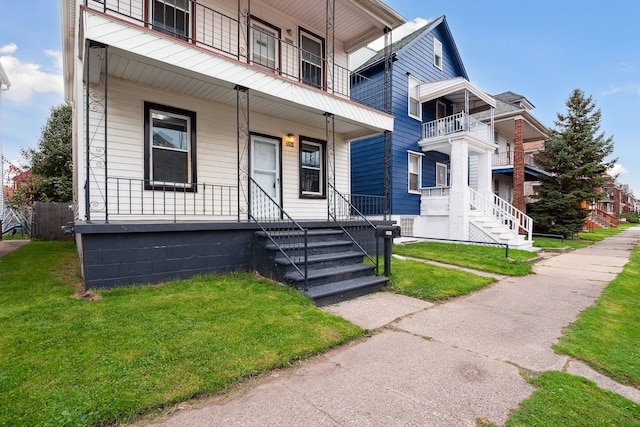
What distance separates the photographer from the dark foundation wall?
455 centimetres

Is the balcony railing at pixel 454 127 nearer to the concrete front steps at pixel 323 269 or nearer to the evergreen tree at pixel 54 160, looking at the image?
the concrete front steps at pixel 323 269

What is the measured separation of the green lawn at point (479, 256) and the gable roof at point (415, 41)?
25.9 feet

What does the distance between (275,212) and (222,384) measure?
19.1 feet

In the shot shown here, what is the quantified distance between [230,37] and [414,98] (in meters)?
8.95

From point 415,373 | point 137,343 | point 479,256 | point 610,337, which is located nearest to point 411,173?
point 479,256

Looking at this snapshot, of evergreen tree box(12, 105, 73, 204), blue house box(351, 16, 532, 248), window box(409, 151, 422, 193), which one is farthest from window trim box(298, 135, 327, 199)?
evergreen tree box(12, 105, 73, 204)

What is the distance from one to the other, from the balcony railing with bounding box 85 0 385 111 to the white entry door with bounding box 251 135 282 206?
1734 millimetres

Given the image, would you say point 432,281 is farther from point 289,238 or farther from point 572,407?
point 572,407

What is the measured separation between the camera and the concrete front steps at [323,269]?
15.8ft

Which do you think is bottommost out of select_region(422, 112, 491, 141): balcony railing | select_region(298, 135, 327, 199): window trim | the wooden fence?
the wooden fence

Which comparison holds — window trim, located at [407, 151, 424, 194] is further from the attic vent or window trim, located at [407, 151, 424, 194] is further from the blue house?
the attic vent

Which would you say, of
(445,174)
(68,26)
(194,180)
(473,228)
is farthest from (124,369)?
(445,174)

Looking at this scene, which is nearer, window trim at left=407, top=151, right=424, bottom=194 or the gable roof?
the gable roof

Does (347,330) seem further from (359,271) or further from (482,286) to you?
(482,286)
